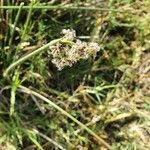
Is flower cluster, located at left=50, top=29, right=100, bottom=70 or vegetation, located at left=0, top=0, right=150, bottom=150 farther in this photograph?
vegetation, located at left=0, top=0, right=150, bottom=150

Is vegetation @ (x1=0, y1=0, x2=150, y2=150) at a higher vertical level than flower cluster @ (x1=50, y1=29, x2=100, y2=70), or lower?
lower

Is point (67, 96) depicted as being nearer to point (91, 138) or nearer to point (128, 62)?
point (91, 138)

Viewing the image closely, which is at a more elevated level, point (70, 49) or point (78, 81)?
point (70, 49)

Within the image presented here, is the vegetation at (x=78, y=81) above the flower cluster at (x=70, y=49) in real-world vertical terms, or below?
below

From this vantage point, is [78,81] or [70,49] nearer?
[70,49]

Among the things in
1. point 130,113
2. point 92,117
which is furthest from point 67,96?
point 130,113
